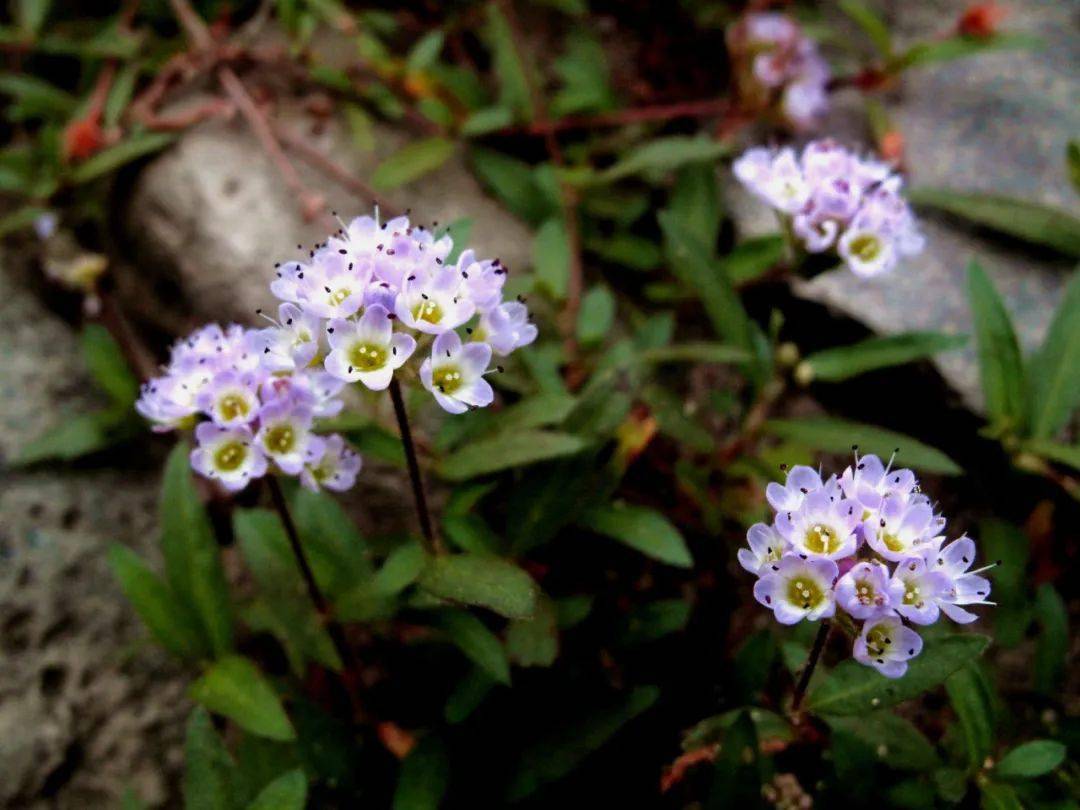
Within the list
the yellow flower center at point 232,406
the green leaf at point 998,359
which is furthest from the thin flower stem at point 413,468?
the green leaf at point 998,359

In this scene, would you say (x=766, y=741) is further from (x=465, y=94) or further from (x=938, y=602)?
(x=465, y=94)

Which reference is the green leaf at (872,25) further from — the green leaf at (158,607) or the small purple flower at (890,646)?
the green leaf at (158,607)

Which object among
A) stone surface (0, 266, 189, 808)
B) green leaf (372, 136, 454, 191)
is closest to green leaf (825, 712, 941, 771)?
stone surface (0, 266, 189, 808)

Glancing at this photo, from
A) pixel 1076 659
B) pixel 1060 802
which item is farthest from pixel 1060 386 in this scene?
pixel 1060 802

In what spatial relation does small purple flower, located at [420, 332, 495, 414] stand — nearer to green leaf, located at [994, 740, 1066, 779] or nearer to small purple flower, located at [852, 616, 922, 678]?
small purple flower, located at [852, 616, 922, 678]

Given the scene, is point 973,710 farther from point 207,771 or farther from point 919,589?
point 207,771

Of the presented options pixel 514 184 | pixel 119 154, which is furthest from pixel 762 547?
pixel 119 154

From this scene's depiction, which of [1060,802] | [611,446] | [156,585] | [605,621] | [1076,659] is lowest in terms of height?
[1076,659]
